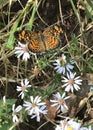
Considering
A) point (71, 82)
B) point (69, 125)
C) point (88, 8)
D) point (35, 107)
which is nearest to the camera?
point (69, 125)

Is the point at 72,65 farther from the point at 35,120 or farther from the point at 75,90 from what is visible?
the point at 35,120

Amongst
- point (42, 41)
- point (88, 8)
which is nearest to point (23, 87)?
point (42, 41)

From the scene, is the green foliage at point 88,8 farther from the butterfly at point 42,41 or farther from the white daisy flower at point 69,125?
the white daisy flower at point 69,125

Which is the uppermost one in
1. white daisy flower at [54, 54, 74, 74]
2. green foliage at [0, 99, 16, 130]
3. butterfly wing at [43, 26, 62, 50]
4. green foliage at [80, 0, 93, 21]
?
green foliage at [80, 0, 93, 21]

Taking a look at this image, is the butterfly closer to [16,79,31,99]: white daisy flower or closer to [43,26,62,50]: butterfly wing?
[43,26,62,50]: butterfly wing

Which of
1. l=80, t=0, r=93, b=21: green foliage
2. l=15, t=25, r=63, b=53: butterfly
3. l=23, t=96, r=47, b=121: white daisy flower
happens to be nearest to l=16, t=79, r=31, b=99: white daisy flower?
l=23, t=96, r=47, b=121: white daisy flower

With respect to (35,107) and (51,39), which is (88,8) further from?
(35,107)
